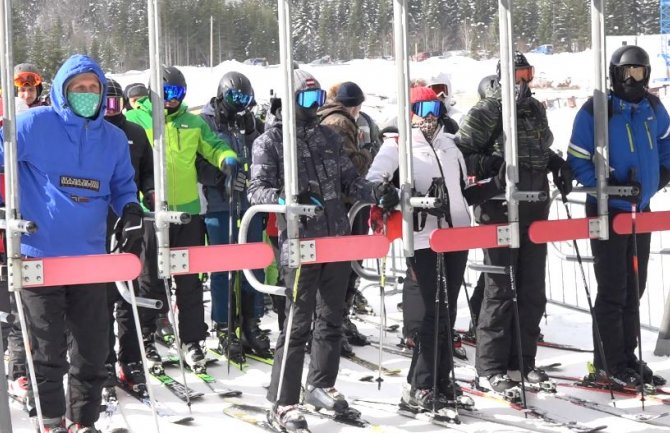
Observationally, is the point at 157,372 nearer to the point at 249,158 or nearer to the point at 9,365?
the point at 9,365

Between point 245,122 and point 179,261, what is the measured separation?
2.53 m

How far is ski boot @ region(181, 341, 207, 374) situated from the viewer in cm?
643

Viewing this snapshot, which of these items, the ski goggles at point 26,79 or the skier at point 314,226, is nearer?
the skier at point 314,226

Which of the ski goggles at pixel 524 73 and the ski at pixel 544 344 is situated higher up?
the ski goggles at pixel 524 73

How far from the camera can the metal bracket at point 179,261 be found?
14.9ft

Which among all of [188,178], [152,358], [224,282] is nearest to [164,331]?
[224,282]

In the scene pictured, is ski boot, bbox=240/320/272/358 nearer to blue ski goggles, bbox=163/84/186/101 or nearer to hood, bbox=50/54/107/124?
blue ski goggles, bbox=163/84/186/101

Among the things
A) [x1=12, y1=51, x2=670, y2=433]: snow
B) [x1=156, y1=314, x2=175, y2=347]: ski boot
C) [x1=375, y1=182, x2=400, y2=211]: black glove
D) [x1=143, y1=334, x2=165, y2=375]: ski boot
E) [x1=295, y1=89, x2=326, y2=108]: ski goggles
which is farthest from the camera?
[x1=156, y1=314, x2=175, y2=347]: ski boot

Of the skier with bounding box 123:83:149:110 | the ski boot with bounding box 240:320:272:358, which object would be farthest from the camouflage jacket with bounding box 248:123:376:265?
the skier with bounding box 123:83:149:110

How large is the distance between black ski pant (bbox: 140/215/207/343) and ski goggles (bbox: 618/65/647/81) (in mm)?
2941

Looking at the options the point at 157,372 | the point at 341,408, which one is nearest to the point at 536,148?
the point at 341,408

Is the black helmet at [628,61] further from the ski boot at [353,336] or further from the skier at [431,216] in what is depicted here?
the ski boot at [353,336]

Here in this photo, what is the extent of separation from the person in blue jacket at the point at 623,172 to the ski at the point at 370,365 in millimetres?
1354

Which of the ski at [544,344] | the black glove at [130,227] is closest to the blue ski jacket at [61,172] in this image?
the black glove at [130,227]
